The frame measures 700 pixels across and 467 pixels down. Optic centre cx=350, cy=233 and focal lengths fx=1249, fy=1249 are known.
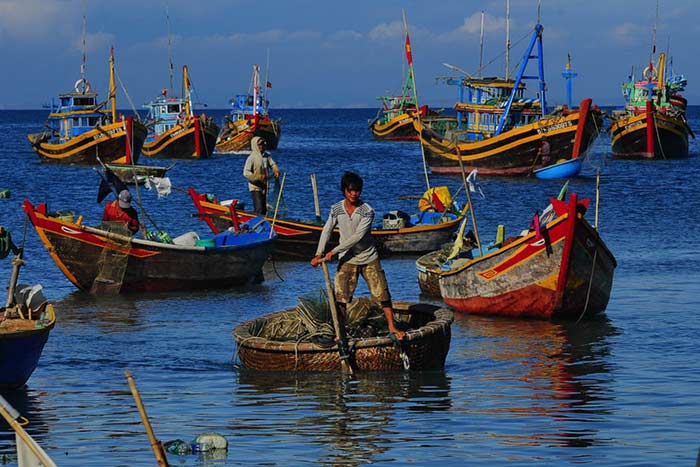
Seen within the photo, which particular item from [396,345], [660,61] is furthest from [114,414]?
[660,61]

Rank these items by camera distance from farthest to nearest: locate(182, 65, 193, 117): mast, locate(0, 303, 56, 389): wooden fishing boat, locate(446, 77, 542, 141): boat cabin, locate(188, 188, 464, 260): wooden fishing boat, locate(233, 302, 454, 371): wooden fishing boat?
locate(182, 65, 193, 117): mast < locate(446, 77, 542, 141): boat cabin < locate(188, 188, 464, 260): wooden fishing boat < locate(233, 302, 454, 371): wooden fishing boat < locate(0, 303, 56, 389): wooden fishing boat

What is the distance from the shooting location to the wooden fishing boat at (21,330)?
1163cm

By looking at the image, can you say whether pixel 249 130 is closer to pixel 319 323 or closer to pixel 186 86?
pixel 186 86

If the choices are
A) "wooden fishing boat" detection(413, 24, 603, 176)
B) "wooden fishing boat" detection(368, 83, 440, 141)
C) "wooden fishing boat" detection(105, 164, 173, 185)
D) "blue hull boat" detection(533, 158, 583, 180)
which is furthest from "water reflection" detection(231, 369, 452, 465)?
"wooden fishing boat" detection(368, 83, 440, 141)

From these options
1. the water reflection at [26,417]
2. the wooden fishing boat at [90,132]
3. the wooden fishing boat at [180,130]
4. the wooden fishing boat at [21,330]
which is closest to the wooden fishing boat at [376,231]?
the wooden fishing boat at [21,330]

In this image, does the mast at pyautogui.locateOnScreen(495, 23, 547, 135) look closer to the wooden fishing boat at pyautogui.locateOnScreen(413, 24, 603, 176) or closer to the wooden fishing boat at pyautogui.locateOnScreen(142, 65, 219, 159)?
the wooden fishing boat at pyautogui.locateOnScreen(413, 24, 603, 176)

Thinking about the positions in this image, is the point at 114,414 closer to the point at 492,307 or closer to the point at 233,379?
the point at 233,379

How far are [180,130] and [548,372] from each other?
177ft

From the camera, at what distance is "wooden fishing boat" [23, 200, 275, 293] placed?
19.0 meters

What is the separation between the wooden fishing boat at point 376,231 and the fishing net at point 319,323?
8.87 meters

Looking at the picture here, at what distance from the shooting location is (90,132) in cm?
5641

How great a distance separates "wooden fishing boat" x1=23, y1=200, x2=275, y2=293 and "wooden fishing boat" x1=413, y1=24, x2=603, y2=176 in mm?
23228

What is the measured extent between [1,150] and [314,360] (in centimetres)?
7526

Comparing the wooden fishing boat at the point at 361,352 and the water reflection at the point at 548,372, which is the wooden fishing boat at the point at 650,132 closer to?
the water reflection at the point at 548,372
